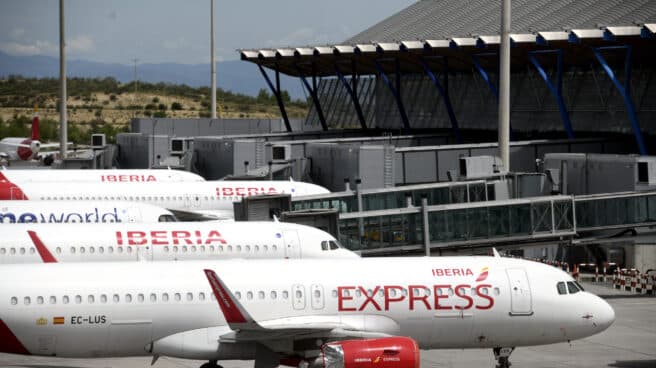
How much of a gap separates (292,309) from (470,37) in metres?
60.9

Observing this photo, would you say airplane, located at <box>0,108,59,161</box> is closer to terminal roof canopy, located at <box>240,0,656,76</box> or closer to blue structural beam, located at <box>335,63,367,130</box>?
terminal roof canopy, located at <box>240,0,656,76</box>

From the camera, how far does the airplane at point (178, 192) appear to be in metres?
59.7

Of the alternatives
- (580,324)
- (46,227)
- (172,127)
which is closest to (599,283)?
(580,324)

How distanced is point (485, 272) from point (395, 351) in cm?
460

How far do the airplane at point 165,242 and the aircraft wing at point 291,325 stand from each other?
392 inches

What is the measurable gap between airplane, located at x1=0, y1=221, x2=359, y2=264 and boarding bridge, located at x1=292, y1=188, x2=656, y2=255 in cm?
582

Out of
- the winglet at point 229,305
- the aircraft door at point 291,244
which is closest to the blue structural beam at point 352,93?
the aircraft door at point 291,244

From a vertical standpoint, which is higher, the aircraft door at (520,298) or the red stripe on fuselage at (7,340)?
the aircraft door at (520,298)

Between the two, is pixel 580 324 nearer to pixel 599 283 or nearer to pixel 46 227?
pixel 46 227

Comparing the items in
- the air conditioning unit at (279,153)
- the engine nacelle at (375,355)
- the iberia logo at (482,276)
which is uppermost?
the air conditioning unit at (279,153)

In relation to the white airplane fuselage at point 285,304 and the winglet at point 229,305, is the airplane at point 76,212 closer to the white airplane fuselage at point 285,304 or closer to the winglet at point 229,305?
the white airplane fuselage at point 285,304

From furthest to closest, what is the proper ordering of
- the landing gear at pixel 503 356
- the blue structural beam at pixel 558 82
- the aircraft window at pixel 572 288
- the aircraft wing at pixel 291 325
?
the blue structural beam at pixel 558 82 → the aircraft window at pixel 572 288 → the landing gear at pixel 503 356 → the aircraft wing at pixel 291 325

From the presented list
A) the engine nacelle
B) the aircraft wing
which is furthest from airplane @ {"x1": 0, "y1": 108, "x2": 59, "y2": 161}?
the engine nacelle

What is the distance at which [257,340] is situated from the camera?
30375 mm
